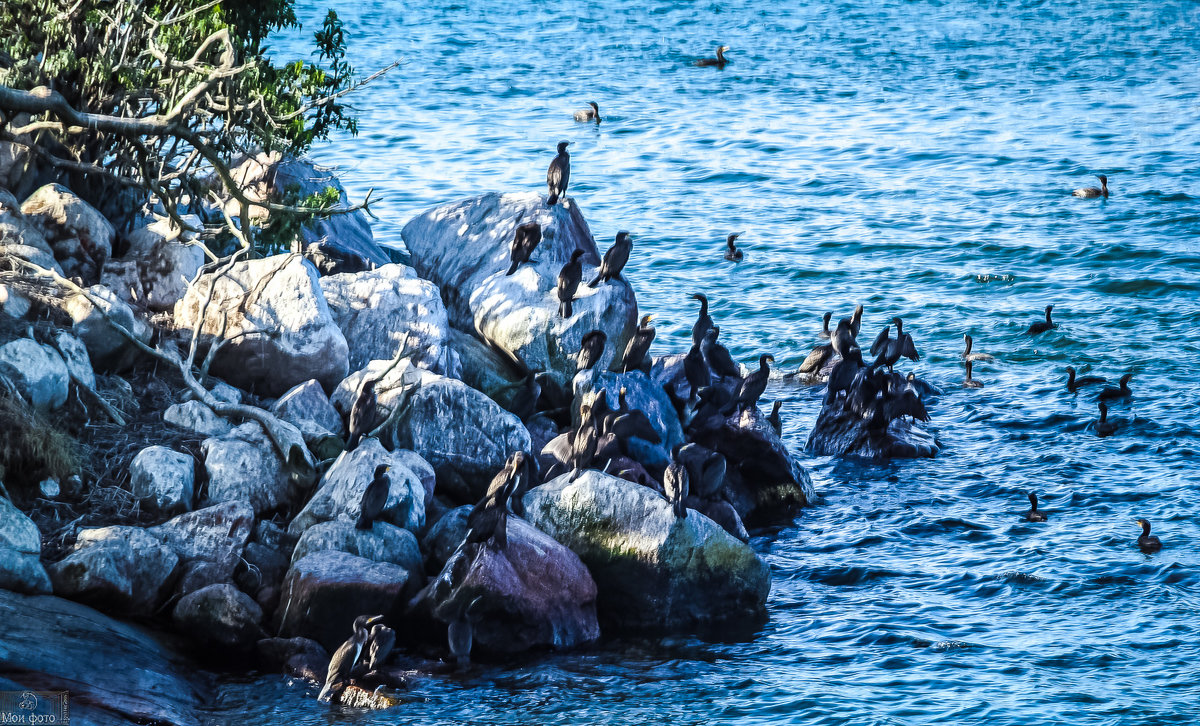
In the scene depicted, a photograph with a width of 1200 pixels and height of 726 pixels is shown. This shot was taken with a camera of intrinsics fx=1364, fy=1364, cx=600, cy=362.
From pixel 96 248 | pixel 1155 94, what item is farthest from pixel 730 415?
pixel 1155 94

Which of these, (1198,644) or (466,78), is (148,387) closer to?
(1198,644)

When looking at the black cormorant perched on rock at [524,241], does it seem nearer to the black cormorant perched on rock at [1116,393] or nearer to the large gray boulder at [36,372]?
the large gray boulder at [36,372]

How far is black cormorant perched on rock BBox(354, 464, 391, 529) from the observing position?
40.7 feet

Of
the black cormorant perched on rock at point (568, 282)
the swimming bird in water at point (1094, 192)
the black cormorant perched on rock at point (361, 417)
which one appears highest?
the swimming bird in water at point (1094, 192)

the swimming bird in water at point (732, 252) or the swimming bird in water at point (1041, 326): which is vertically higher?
the swimming bird in water at point (732, 252)

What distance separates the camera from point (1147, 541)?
1412 cm

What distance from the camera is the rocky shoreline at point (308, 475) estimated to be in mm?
11641

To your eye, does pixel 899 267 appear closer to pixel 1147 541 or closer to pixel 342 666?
pixel 1147 541

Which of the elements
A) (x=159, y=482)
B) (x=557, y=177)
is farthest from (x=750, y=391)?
(x=159, y=482)

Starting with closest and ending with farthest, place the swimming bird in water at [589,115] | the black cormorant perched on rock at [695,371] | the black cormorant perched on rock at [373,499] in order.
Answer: the black cormorant perched on rock at [373,499], the black cormorant perched on rock at [695,371], the swimming bird in water at [589,115]

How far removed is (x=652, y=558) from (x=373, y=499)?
2635 millimetres

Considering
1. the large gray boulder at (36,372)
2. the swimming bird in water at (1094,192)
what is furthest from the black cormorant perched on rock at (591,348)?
the swimming bird in water at (1094,192)

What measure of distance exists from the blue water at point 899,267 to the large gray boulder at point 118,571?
133 cm

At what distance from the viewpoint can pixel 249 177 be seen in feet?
60.0
